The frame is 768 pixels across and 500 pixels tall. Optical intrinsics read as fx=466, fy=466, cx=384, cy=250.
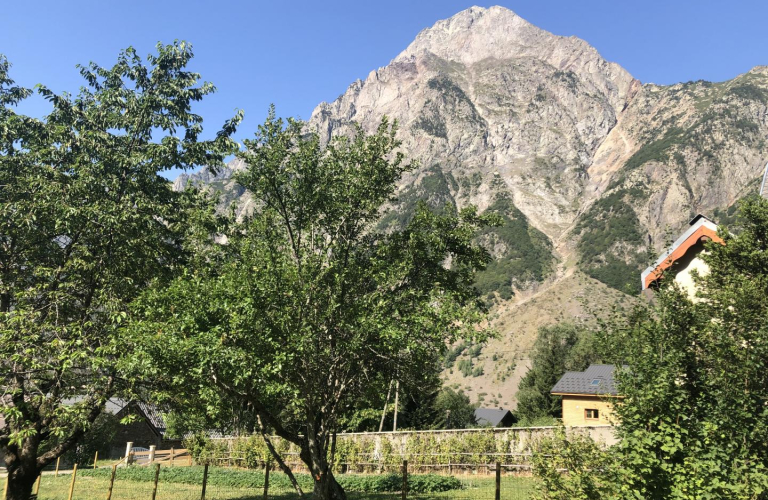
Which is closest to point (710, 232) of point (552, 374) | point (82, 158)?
point (82, 158)

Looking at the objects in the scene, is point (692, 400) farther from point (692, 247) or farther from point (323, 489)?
point (692, 247)

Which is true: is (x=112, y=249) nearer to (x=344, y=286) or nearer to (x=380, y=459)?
(x=344, y=286)

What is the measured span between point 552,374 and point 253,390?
169 feet

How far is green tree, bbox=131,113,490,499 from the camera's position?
10719 mm

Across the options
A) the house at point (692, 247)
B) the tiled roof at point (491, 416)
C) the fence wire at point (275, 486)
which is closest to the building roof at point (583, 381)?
the fence wire at point (275, 486)

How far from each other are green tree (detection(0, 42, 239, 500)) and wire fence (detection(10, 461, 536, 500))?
3.82 meters

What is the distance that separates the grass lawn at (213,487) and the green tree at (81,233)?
28.0 ft

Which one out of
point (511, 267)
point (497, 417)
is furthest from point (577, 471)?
point (511, 267)

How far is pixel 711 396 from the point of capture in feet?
21.5

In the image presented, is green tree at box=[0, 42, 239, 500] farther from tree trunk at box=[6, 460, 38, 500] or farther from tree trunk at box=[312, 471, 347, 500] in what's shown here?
tree trunk at box=[312, 471, 347, 500]

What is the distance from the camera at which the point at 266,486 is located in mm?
14977

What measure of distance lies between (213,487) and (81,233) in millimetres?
18178

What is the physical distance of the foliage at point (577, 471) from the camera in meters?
6.25

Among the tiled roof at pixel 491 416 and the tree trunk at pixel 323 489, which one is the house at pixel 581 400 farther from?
the tiled roof at pixel 491 416
